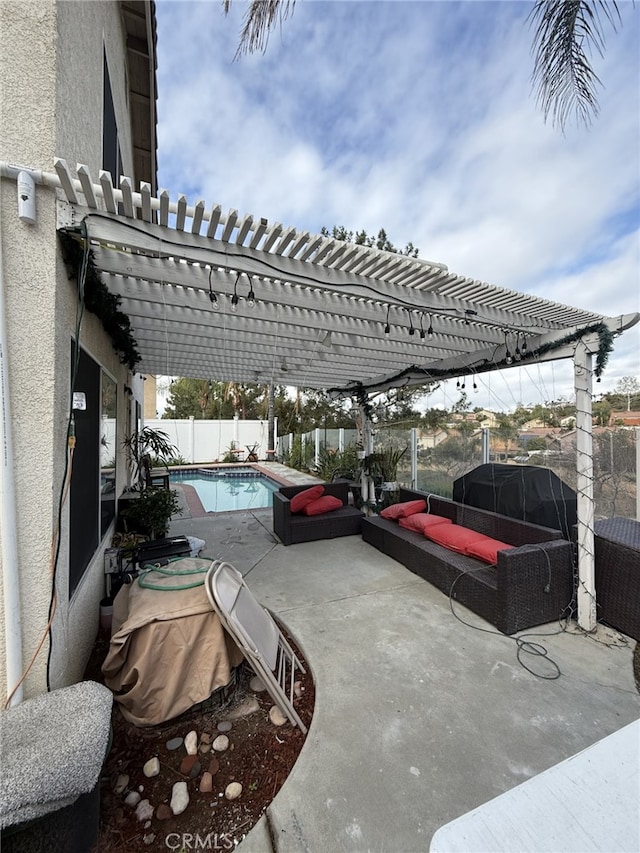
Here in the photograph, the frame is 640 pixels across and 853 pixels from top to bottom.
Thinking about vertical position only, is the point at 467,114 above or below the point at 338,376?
above

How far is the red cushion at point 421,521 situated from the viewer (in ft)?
17.0

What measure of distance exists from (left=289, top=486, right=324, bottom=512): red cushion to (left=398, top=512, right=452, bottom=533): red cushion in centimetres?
174

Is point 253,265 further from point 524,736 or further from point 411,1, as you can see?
point 524,736

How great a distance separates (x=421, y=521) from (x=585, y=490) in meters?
2.11

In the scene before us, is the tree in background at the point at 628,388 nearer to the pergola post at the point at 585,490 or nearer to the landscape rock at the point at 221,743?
the pergola post at the point at 585,490

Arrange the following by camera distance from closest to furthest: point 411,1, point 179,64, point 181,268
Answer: point 181,268
point 411,1
point 179,64

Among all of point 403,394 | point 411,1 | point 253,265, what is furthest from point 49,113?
point 403,394

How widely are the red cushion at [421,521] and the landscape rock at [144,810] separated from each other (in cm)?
404

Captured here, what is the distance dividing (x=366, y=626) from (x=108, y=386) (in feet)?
12.6

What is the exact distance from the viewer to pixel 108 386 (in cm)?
422

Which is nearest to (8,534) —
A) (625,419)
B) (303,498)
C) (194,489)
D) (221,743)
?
(221,743)

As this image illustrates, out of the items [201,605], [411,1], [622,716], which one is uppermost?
[411,1]

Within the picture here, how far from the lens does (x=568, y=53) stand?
2.66 meters

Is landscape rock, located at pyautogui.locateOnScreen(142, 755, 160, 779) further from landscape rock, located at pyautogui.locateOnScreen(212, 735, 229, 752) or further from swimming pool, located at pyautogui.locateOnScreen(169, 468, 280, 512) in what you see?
swimming pool, located at pyautogui.locateOnScreen(169, 468, 280, 512)
